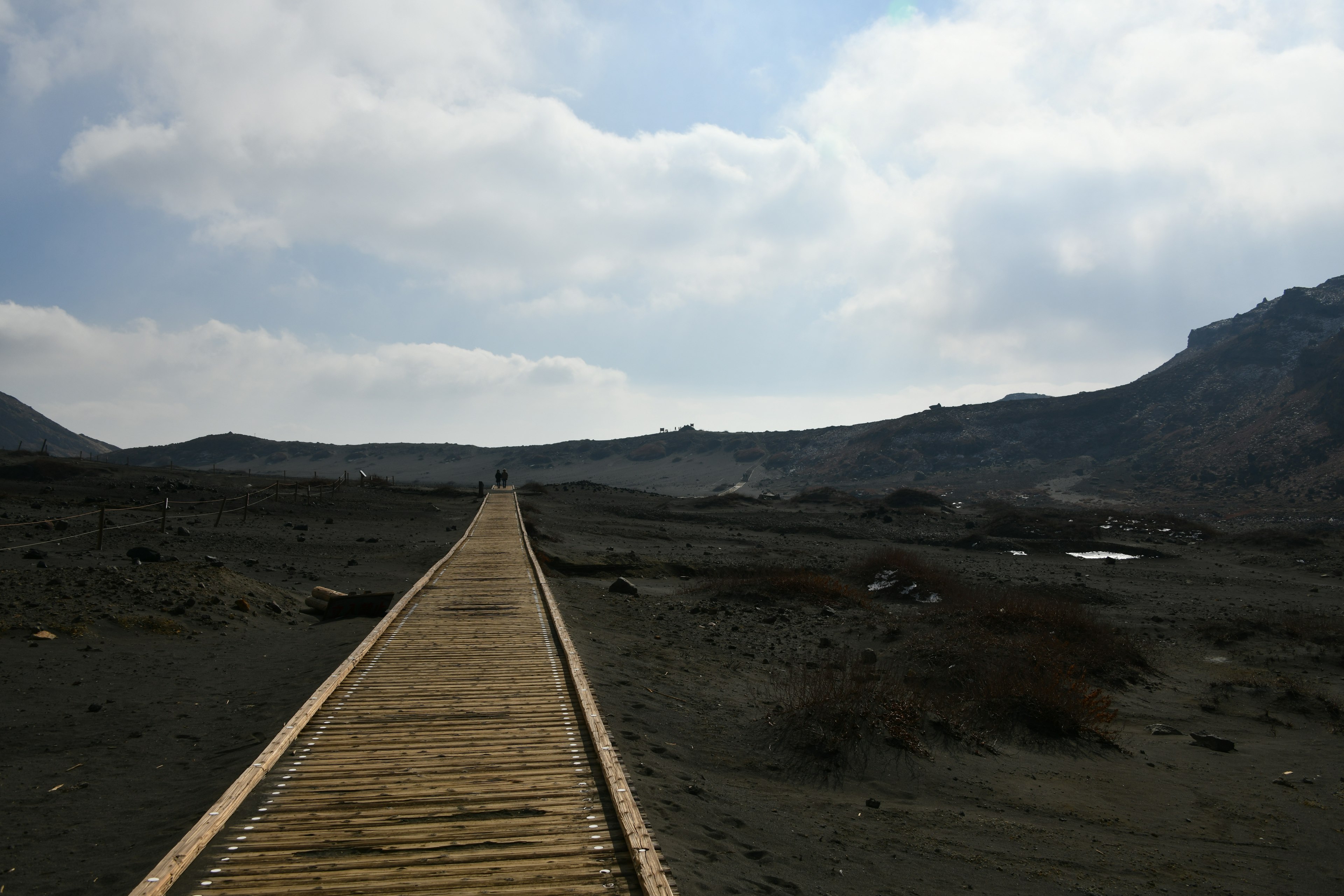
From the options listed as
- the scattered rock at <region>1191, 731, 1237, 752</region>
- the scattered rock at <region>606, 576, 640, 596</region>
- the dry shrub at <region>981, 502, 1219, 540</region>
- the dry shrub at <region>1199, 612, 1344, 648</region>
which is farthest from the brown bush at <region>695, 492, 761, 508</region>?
the scattered rock at <region>1191, 731, 1237, 752</region>

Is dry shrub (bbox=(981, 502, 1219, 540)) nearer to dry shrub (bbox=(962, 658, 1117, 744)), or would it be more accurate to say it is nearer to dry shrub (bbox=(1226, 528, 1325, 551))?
dry shrub (bbox=(1226, 528, 1325, 551))

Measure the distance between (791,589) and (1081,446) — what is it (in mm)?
77596

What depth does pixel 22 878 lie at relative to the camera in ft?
14.7

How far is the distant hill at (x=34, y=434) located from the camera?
428ft

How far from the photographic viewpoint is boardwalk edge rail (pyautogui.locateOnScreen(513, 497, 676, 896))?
4.04m

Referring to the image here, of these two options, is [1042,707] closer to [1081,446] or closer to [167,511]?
[167,511]

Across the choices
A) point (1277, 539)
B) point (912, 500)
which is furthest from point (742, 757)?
point (912, 500)

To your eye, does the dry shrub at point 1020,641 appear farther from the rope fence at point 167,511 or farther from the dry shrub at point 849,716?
the rope fence at point 167,511

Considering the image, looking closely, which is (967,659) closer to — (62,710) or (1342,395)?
(62,710)

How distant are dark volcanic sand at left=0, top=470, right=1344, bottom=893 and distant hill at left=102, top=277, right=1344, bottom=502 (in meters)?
47.4

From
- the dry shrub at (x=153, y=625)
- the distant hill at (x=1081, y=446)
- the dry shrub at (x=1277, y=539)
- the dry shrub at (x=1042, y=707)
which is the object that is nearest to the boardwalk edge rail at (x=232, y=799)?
the dry shrub at (x=153, y=625)

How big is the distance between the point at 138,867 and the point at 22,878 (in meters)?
0.66

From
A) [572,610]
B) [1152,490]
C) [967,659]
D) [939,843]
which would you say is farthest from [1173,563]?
[1152,490]

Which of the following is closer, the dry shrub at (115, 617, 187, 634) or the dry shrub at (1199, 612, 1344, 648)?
the dry shrub at (115, 617, 187, 634)
